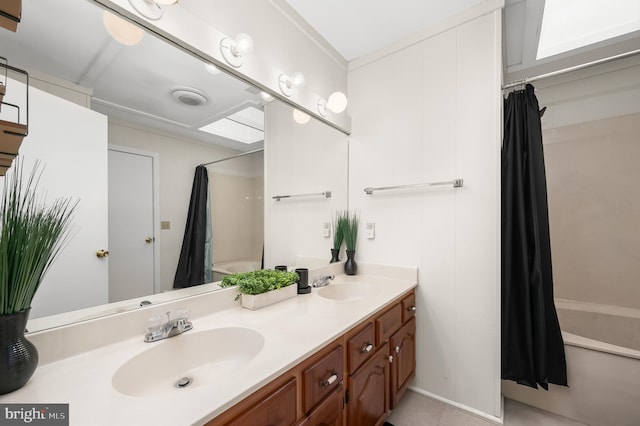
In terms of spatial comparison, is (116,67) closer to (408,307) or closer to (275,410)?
(275,410)

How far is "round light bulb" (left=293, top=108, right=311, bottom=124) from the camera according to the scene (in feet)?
5.69

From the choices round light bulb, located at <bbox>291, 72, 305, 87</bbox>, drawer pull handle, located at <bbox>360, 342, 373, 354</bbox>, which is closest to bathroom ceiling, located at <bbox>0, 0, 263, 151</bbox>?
round light bulb, located at <bbox>291, 72, 305, 87</bbox>

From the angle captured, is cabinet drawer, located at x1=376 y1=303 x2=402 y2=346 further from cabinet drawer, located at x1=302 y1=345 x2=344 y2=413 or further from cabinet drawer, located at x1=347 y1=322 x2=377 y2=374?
cabinet drawer, located at x1=302 y1=345 x2=344 y2=413

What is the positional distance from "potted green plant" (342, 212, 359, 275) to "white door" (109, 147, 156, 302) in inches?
52.7

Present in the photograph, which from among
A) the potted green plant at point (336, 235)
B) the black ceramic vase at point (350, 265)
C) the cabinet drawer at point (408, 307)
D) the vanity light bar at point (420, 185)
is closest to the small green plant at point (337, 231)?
the potted green plant at point (336, 235)

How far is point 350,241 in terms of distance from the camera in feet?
6.70

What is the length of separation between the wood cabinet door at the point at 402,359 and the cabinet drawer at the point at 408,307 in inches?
1.5

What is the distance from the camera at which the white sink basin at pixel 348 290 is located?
1.71 meters

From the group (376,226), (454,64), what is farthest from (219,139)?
(454,64)

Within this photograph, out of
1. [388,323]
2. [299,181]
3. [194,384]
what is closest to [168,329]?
[194,384]

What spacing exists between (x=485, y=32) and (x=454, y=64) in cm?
22

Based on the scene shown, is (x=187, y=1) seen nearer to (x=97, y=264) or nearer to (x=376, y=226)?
(x=97, y=264)

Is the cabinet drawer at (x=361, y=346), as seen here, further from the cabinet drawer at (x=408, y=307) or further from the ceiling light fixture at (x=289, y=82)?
the ceiling light fixture at (x=289, y=82)

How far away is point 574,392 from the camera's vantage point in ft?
5.10
